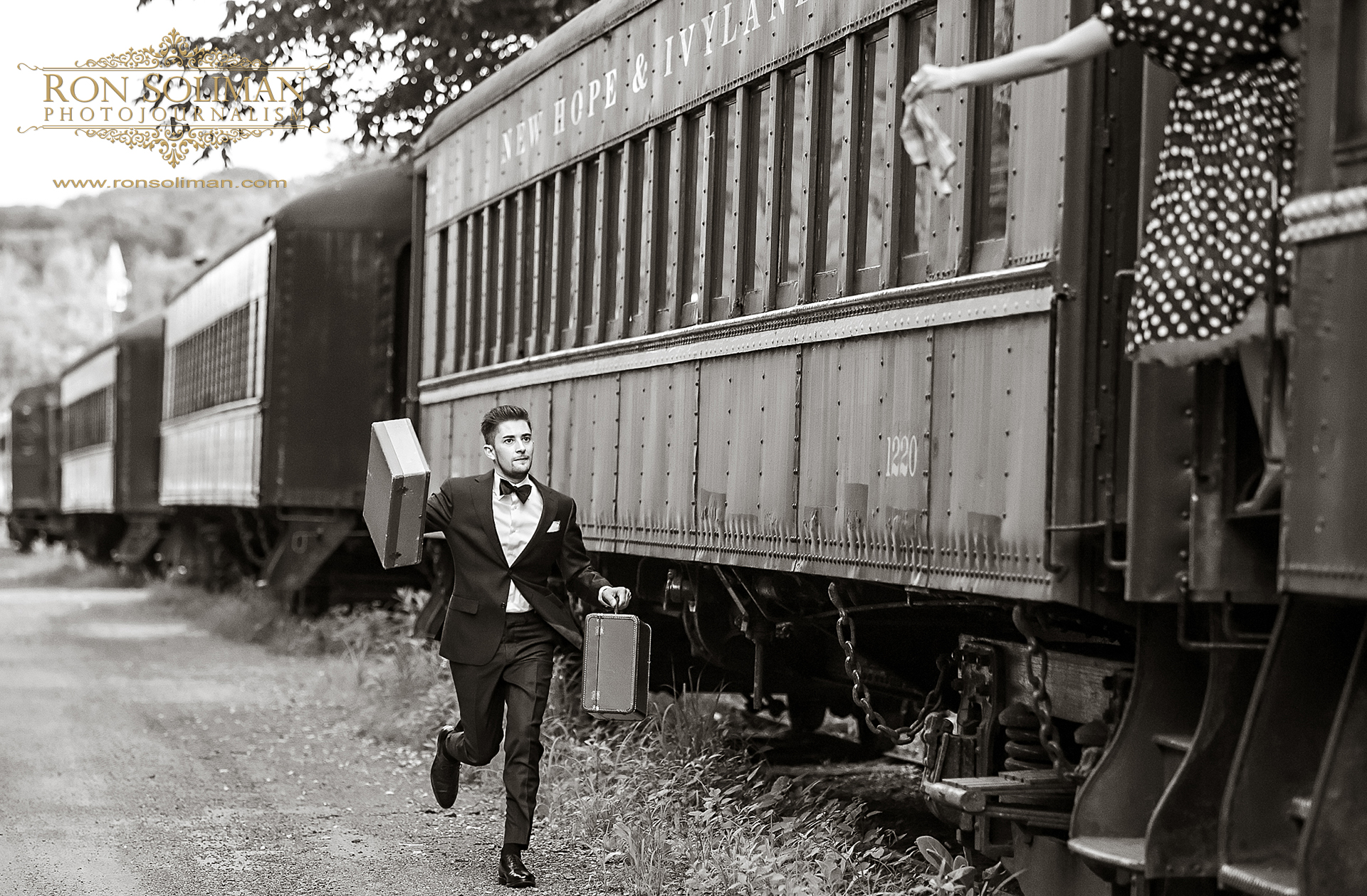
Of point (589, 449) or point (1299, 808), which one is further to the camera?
point (589, 449)

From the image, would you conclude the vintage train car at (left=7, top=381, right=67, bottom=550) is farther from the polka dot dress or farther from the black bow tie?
the polka dot dress

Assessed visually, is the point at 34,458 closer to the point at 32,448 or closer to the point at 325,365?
the point at 32,448

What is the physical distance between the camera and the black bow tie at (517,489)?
7.38m

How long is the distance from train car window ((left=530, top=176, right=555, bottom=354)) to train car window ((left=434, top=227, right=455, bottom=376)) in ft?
7.31

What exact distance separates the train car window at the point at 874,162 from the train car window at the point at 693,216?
4.99 ft

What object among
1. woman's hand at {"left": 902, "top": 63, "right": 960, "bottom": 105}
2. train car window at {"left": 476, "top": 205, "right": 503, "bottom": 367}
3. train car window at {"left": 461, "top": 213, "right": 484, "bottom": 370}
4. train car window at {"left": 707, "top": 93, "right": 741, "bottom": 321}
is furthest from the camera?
train car window at {"left": 461, "top": 213, "right": 484, "bottom": 370}

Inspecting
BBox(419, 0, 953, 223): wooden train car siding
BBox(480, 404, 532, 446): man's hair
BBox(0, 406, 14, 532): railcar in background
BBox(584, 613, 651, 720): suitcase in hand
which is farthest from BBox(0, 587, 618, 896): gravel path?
BBox(0, 406, 14, 532): railcar in background

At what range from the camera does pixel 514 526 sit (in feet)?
24.3

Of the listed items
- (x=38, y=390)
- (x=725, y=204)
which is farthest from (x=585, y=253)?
(x=38, y=390)

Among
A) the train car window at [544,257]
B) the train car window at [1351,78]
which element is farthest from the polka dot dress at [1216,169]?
the train car window at [544,257]

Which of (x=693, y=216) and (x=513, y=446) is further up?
(x=693, y=216)

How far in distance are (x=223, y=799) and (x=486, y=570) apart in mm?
2758

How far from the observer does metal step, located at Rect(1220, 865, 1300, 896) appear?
→ 4.24 m

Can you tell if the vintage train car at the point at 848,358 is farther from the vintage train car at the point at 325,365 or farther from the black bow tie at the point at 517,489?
the vintage train car at the point at 325,365
